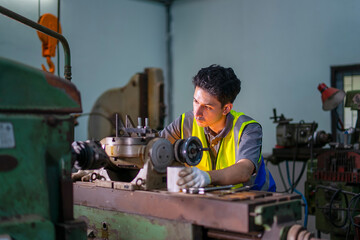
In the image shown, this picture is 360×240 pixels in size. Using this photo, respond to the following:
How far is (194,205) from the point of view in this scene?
3.91 ft

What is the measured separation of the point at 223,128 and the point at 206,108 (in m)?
0.14

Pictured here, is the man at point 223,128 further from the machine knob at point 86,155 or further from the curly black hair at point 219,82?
the machine knob at point 86,155

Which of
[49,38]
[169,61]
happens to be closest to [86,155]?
[49,38]

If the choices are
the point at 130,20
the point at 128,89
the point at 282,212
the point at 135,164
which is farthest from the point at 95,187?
the point at 130,20

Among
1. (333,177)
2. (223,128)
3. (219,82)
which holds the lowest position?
(333,177)

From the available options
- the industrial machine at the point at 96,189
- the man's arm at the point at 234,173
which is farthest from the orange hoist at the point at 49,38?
the man's arm at the point at 234,173

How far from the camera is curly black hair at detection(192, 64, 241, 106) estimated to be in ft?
5.80

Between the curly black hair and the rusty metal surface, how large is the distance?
1.97ft

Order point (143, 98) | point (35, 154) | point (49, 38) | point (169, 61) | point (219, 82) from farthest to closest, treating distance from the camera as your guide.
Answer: point (169, 61), point (143, 98), point (49, 38), point (219, 82), point (35, 154)

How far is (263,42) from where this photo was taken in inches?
164

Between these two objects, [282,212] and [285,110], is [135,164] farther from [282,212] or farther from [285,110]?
[285,110]

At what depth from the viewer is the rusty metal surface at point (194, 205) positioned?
111 centimetres

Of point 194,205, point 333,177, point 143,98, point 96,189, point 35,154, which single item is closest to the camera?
point 35,154

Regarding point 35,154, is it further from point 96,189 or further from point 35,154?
point 96,189
